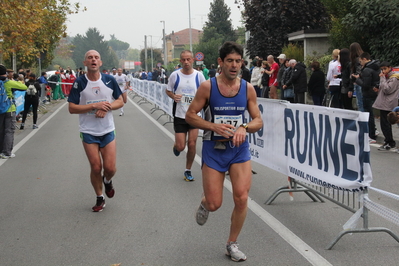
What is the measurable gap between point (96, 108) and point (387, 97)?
7.09 m

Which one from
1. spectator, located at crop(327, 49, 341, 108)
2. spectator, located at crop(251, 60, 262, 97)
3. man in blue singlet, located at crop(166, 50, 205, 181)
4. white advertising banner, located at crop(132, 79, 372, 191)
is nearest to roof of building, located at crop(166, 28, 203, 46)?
spectator, located at crop(251, 60, 262, 97)

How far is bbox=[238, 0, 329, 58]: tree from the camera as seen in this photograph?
3008 cm

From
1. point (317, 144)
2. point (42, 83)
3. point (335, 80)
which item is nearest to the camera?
point (317, 144)

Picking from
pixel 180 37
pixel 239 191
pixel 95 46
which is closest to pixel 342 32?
pixel 239 191

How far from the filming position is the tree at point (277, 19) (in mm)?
30078

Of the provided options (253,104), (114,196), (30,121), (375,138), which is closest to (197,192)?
(114,196)

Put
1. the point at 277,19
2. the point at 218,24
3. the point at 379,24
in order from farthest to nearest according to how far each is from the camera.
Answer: the point at 218,24 → the point at 277,19 → the point at 379,24

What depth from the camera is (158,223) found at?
20.8 feet

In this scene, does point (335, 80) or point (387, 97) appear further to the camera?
point (335, 80)

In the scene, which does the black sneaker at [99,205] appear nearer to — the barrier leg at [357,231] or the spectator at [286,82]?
the barrier leg at [357,231]

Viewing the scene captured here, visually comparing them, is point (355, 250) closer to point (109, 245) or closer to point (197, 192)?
point (109, 245)

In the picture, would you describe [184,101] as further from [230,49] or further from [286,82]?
[286,82]

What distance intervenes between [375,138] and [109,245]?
8796 millimetres

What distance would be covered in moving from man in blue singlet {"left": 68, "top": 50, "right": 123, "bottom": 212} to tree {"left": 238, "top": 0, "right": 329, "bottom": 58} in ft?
79.6
